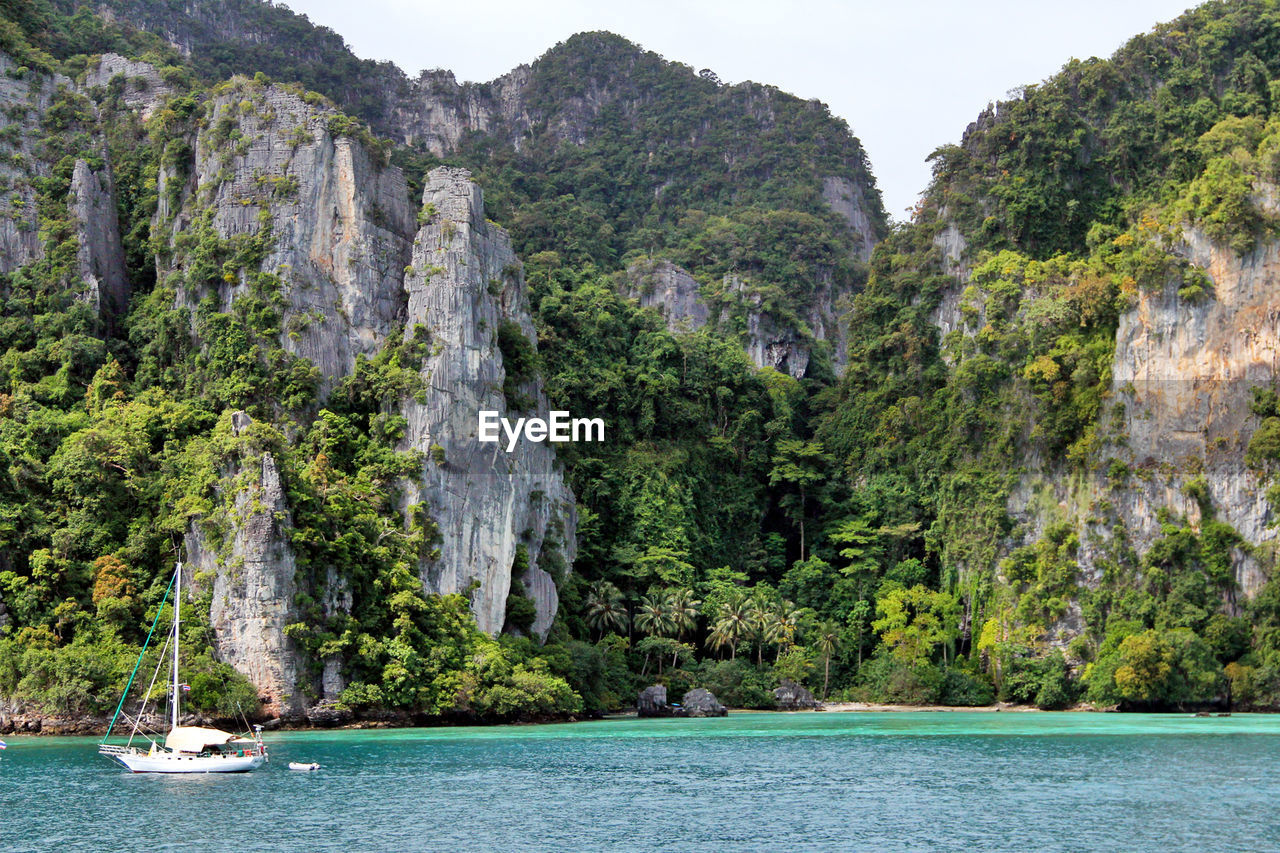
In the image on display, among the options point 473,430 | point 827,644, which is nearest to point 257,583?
point 473,430

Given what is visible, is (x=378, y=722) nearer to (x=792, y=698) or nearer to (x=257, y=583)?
(x=257, y=583)

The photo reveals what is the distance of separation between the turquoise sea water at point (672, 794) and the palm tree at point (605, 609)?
17275 mm

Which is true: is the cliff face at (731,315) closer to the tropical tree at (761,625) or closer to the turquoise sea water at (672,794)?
the tropical tree at (761,625)

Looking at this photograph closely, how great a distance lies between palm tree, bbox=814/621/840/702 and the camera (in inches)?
2859

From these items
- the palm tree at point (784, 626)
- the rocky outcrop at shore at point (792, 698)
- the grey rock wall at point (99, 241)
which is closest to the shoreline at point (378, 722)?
the rocky outcrop at shore at point (792, 698)

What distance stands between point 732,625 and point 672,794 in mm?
34141

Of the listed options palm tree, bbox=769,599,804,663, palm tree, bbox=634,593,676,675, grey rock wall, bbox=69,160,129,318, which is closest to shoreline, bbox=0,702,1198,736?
palm tree, bbox=769,599,804,663

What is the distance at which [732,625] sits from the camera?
231 feet

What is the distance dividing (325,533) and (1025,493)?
3761cm

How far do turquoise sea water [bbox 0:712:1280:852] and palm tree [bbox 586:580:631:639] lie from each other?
17275mm

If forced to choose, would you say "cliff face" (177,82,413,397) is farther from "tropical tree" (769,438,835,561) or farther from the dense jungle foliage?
"tropical tree" (769,438,835,561)

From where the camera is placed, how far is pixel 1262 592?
6594 centimetres

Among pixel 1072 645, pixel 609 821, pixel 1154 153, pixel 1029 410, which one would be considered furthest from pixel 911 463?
pixel 609 821

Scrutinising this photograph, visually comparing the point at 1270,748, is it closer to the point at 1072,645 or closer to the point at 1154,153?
the point at 1072,645
